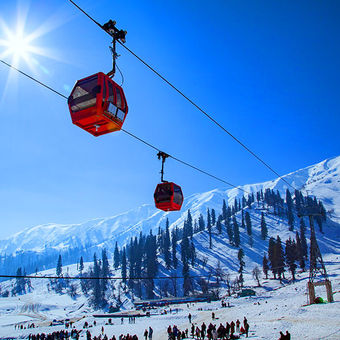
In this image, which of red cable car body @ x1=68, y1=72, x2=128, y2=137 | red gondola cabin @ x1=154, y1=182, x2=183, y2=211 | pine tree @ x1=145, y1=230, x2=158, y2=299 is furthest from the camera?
pine tree @ x1=145, y1=230, x2=158, y2=299

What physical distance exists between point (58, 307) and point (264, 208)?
123m

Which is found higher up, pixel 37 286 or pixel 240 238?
pixel 240 238

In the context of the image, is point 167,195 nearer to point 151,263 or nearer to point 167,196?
point 167,196

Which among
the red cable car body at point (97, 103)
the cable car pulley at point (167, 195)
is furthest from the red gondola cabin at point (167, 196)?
the red cable car body at point (97, 103)

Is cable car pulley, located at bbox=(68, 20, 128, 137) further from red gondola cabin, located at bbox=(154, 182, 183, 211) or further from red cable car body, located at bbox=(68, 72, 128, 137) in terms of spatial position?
red gondola cabin, located at bbox=(154, 182, 183, 211)

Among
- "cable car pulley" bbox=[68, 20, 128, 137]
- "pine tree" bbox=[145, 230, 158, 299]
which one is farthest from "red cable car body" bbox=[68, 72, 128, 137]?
"pine tree" bbox=[145, 230, 158, 299]

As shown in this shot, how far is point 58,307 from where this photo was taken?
107 m

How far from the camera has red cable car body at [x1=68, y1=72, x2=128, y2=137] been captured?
806 cm

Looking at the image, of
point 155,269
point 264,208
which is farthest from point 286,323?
point 264,208

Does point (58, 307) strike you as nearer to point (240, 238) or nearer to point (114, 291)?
point (114, 291)

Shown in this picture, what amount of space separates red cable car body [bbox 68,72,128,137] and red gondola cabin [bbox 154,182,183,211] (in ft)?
24.1

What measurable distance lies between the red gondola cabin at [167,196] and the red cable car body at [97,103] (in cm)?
734

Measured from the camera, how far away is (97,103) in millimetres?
7965

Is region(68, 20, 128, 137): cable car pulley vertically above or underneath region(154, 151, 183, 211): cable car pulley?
above
